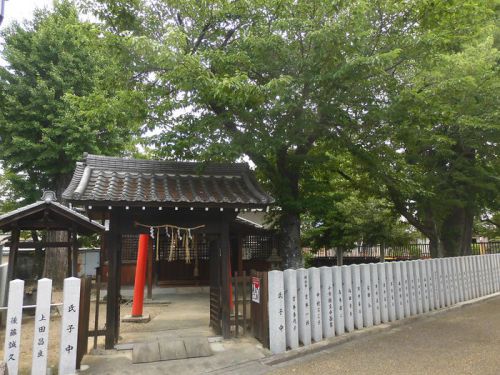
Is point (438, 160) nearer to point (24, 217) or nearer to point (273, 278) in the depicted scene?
point (273, 278)

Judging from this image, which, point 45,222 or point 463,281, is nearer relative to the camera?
point 45,222

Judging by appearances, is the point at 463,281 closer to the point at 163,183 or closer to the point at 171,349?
the point at 171,349

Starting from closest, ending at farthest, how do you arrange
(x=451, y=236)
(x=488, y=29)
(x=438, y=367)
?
(x=438, y=367)
(x=488, y=29)
(x=451, y=236)

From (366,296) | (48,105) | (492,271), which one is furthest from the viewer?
(48,105)

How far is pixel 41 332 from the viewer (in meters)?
6.03

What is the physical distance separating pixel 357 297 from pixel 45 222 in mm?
8914

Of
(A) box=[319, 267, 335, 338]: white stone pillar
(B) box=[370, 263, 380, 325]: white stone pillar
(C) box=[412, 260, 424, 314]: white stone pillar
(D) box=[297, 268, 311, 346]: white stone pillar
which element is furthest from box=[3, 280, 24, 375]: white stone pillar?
(C) box=[412, 260, 424, 314]: white stone pillar

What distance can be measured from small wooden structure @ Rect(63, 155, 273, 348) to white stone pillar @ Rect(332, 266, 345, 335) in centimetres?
222

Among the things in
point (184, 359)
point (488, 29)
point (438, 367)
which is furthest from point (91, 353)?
point (488, 29)

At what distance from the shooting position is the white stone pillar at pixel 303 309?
7.91 metres

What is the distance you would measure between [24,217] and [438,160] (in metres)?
13.9

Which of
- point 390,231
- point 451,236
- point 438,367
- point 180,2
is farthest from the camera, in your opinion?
point 390,231

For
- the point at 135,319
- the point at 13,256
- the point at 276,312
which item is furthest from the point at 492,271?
the point at 13,256

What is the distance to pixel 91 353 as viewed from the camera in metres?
7.58
